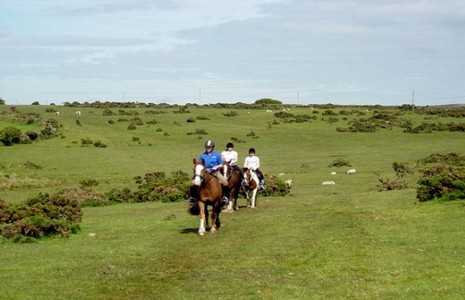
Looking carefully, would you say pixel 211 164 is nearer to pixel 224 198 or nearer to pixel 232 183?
pixel 224 198

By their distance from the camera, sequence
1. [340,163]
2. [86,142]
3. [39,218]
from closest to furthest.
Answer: [39,218]
[340,163]
[86,142]

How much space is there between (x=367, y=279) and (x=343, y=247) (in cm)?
400

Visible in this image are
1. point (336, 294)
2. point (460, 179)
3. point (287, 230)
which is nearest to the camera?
point (336, 294)

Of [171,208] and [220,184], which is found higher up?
[220,184]

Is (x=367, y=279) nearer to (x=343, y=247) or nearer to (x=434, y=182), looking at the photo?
(x=343, y=247)

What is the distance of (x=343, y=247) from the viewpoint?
64.9 ft

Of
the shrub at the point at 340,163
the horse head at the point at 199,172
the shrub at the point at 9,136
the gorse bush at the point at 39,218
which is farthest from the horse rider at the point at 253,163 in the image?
the shrub at the point at 9,136

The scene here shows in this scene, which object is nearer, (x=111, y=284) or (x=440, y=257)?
(x=111, y=284)

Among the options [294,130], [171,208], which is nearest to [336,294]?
[171,208]

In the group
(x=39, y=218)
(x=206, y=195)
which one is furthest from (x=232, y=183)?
(x=39, y=218)

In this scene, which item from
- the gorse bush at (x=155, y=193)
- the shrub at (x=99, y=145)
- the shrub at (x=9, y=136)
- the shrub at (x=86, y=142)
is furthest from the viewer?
the shrub at (x=86, y=142)

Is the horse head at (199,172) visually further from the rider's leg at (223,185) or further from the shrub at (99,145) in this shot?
the shrub at (99,145)

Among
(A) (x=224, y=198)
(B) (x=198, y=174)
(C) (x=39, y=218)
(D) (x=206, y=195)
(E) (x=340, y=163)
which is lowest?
(E) (x=340, y=163)

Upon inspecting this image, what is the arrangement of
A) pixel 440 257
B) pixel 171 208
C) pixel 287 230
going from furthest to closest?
1. pixel 171 208
2. pixel 287 230
3. pixel 440 257
